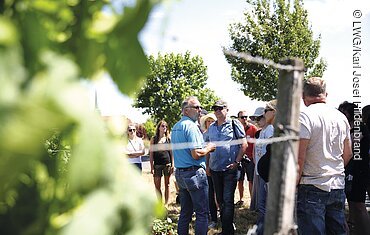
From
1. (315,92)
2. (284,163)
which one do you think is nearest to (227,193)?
(315,92)

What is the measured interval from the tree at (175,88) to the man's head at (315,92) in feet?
121

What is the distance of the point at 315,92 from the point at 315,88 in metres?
0.03

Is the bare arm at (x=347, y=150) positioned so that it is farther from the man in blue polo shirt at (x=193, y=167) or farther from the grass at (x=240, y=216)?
the grass at (x=240, y=216)

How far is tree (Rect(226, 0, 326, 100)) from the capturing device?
81.8ft

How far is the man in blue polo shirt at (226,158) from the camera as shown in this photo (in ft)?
18.8

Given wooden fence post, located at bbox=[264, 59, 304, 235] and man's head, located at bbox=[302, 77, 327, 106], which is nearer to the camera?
wooden fence post, located at bbox=[264, 59, 304, 235]

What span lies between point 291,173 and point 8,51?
0.96m

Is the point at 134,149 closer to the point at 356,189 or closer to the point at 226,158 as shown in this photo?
the point at 226,158

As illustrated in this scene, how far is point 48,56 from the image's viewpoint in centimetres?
51

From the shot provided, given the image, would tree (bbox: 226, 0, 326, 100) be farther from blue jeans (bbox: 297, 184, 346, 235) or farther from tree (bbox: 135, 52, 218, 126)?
blue jeans (bbox: 297, 184, 346, 235)

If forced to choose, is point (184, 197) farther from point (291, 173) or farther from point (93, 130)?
point (93, 130)

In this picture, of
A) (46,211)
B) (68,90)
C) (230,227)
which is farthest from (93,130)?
(230,227)

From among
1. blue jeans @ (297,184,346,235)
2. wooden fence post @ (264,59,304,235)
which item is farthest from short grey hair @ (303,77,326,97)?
wooden fence post @ (264,59,304,235)

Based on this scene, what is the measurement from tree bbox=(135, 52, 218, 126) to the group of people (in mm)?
34400
